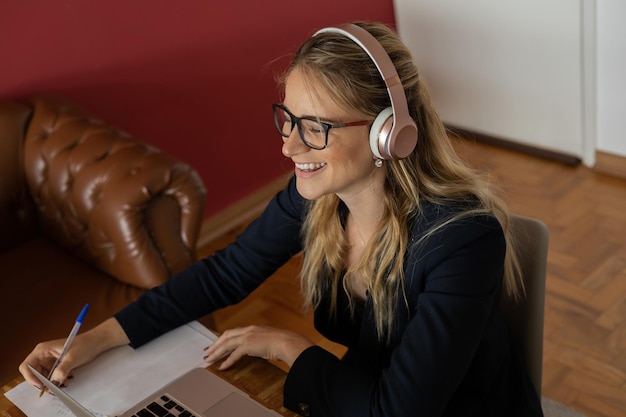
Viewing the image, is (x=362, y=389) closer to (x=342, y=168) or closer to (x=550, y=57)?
(x=342, y=168)

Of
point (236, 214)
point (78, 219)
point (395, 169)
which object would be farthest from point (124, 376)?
point (236, 214)

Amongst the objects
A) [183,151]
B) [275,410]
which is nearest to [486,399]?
[275,410]

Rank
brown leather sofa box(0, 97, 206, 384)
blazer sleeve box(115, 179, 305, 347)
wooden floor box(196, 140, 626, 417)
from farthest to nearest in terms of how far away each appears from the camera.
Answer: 1. wooden floor box(196, 140, 626, 417)
2. brown leather sofa box(0, 97, 206, 384)
3. blazer sleeve box(115, 179, 305, 347)

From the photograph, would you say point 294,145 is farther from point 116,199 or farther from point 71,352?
point 116,199

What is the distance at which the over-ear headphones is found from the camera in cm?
126

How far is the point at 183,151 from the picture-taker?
3.17 metres

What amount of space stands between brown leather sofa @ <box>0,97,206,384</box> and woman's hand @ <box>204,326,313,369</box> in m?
0.79

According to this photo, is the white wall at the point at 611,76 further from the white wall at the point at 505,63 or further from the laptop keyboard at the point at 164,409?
the laptop keyboard at the point at 164,409

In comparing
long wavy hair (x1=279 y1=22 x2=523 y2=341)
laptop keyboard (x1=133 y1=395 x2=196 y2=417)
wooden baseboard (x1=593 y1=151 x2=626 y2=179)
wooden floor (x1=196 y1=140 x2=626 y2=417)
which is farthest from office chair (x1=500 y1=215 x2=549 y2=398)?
wooden baseboard (x1=593 y1=151 x2=626 y2=179)

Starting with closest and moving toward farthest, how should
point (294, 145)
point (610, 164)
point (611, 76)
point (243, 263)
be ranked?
point (294, 145), point (243, 263), point (611, 76), point (610, 164)

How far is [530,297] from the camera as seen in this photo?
1.42m

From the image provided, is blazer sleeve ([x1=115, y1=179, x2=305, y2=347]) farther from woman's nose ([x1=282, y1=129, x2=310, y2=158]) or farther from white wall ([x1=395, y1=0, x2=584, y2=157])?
white wall ([x1=395, y1=0, x2=584, y2=157])

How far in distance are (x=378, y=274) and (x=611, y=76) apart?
7.12 ft

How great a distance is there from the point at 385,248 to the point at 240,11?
202 centimetres
